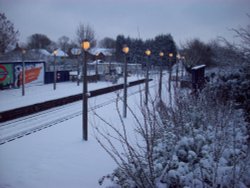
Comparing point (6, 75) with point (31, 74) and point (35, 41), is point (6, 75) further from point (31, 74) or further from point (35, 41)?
point (35, 41)

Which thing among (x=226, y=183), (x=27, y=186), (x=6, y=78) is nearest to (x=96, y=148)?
(x=27, y=186)

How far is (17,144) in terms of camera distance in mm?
6836

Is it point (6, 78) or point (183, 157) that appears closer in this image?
point (183, 157)

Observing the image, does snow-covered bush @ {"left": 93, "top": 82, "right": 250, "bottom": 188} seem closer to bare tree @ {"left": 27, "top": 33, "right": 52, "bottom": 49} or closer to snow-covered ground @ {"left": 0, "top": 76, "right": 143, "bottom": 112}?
snow-covered ground @ {"left": 0, "top": 76, "right": 143, "bottom": 112}

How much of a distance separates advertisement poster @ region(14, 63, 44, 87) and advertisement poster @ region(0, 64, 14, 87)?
0.45 m

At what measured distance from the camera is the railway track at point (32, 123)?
25.3 ft

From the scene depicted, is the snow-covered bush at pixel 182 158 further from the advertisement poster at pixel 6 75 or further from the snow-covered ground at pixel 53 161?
the advertisement poster at pixel 6 75

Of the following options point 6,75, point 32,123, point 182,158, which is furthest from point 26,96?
point 182,158

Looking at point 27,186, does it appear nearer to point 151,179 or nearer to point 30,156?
point 30,156

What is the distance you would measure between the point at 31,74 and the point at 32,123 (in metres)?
12.8

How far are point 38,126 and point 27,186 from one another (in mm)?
4518

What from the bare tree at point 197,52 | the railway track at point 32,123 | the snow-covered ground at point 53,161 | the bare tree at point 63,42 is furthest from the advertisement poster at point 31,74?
the bare tree at point 63,42

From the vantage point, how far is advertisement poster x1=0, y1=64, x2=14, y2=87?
1752cm

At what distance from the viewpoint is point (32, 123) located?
9.17 metres
